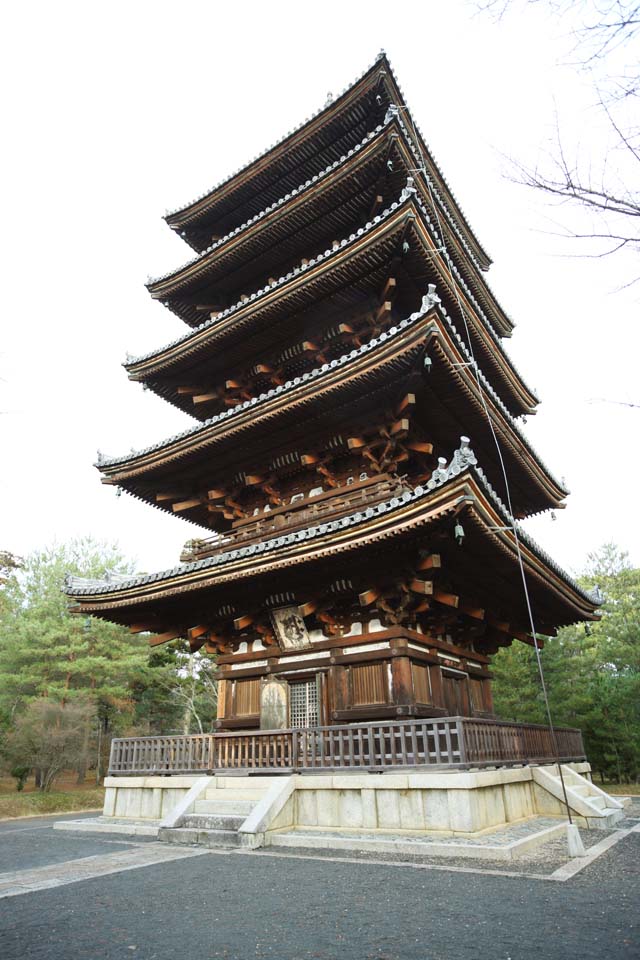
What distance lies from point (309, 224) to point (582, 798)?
49.5ft

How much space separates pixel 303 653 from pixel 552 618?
810cm

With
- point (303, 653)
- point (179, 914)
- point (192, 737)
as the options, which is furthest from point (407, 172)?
point (179, 914)

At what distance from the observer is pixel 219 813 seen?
1036cm

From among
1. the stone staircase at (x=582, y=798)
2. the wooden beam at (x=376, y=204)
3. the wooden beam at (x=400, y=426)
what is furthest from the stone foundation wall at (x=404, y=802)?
the wooden beam at (x=376, y=204)

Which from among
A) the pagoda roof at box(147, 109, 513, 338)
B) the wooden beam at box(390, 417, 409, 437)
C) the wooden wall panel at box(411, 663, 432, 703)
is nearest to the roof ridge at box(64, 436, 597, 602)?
the wooden beam at box(390, 417, 409, 437)

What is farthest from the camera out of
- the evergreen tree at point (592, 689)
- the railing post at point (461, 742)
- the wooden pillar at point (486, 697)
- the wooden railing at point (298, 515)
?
the evergreen tree at point (592, 689)

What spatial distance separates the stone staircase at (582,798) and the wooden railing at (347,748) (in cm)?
42

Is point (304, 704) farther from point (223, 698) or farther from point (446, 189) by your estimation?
point (446, 189)

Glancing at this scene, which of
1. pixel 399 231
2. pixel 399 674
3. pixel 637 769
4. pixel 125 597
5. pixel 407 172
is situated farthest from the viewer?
pixel 637 769

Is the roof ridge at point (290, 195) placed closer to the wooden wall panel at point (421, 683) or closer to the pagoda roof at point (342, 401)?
the pagoda roof at point (342, 401)

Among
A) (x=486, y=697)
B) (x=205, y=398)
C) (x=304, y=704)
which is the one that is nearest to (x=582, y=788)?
(x=486, y=697)

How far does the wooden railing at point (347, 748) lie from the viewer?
30.1 ft

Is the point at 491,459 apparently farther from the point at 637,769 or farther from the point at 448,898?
the point at 637,769

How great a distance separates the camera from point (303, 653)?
12648mm
